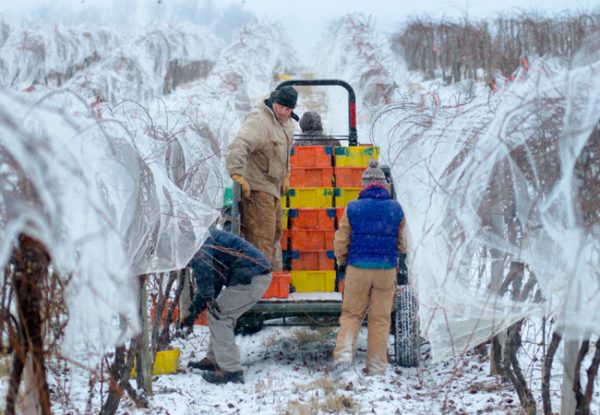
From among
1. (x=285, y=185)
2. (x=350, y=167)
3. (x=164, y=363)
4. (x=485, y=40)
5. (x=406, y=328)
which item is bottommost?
(x=164, y=363)

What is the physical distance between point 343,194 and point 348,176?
0.61 feet

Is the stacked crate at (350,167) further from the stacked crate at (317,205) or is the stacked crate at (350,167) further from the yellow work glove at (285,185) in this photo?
the yellow work glove at (285,185)

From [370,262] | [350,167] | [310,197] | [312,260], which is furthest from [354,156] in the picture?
[370,262]

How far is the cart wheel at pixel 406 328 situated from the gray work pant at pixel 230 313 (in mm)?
1144

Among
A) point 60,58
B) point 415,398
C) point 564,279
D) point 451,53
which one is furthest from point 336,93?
point 564,279

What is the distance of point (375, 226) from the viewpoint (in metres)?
5.89

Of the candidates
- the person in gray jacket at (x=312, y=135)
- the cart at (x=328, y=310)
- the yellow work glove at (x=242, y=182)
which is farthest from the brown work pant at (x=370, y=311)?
the person in gray jacket at (x=312, y=135)

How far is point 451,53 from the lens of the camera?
28.1 m

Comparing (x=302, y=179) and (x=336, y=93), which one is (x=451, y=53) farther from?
(x=302, y=179)

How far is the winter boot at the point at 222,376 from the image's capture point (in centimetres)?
595

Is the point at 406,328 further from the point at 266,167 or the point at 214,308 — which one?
the point at 266,167

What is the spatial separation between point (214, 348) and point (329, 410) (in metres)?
1.17

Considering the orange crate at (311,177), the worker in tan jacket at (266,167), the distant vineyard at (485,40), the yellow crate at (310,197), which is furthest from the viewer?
the distant vineyard at (485,40)

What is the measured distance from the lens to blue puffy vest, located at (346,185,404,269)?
Result: 232 inches
